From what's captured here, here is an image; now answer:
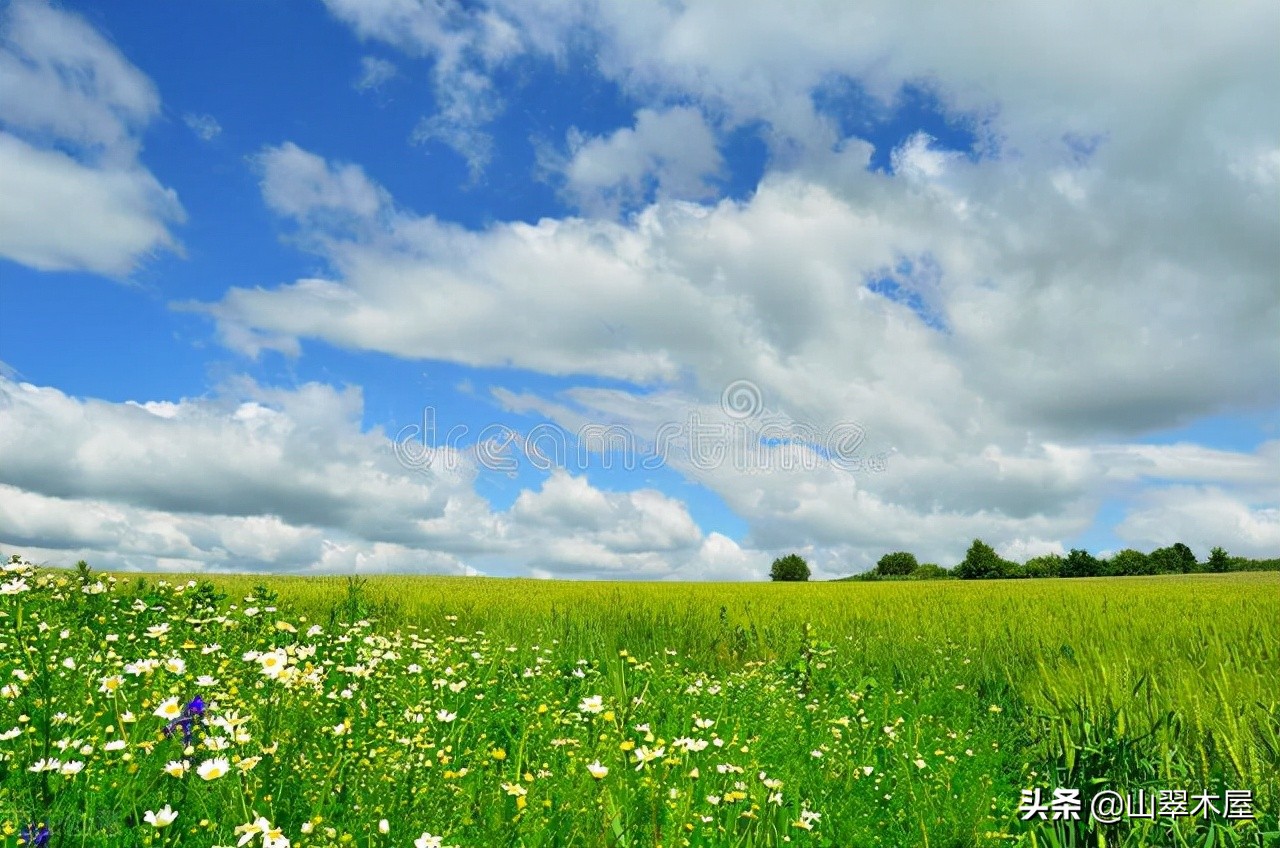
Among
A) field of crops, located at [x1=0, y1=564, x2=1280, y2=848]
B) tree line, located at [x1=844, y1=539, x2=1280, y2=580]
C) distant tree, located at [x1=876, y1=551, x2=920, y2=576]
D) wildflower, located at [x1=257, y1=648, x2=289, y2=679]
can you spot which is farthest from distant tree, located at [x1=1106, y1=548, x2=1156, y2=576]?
wildflower, located at [x1=257, y1=648, x2=289, y2=679]

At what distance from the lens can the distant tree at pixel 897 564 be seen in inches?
3159

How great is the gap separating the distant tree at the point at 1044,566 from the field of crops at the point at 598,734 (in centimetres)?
6899

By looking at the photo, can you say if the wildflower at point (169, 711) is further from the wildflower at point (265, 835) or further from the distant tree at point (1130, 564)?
the distant tree at point (1130, 564)

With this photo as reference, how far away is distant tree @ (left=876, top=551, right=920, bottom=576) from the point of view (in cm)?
8025

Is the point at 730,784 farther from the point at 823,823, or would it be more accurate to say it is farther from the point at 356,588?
the point at 356,588

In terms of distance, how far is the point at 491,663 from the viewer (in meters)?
7.97

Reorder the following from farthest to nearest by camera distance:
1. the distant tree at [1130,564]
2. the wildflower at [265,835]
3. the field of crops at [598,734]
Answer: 1. the distant tree at [1130,564]
2. the field of crops at [598,734]
3. the wildflower at [265,835]

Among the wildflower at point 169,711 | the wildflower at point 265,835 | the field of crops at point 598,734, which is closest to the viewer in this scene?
the wildflower at point 265,835

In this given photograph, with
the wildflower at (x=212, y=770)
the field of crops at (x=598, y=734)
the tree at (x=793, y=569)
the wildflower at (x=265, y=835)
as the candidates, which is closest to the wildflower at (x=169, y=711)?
the field of crops at (x=598, y=734)

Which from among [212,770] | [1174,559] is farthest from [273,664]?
[1174,559]

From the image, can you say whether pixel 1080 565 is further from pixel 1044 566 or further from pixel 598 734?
pixel 598 734

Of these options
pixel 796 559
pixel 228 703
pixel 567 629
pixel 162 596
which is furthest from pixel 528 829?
pixel 796 559

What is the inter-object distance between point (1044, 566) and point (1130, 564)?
7119 millimetres

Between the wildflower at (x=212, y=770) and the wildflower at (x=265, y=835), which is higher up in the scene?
the wildflower at (x=212, y=770)
